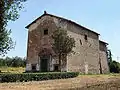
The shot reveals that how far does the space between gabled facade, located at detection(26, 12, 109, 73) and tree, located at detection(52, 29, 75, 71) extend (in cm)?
191

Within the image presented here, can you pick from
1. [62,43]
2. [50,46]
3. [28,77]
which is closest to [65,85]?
[28,77]

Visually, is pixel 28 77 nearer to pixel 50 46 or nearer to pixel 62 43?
pixel 62 43

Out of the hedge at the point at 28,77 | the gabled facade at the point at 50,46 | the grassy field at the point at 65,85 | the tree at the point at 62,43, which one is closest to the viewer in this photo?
the grassy field at the point at 65,85

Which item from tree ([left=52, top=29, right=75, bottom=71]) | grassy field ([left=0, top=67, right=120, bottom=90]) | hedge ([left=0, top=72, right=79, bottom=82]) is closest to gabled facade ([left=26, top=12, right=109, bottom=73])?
tree ([left=52, top=29, right=75, bottom=71])

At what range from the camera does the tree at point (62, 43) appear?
34.0 metres

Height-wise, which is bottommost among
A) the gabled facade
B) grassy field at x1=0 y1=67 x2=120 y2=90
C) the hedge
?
grassy field at x1=0 y1=67 x2=120 y2=90

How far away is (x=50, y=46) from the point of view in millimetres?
37281

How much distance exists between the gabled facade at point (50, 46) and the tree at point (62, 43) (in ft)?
6.28

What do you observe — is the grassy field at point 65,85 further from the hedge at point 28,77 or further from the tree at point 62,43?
the tree at point 62,43

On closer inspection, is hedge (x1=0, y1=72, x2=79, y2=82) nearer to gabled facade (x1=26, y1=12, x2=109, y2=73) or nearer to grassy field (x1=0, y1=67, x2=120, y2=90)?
grassy field (x1=0, y1=67, x2=120, y2=90)

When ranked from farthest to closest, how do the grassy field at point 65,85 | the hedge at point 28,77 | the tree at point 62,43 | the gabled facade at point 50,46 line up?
the gabled facade at point 50,46 → the tree at point 62,43 → the hedge at point 28,77 → the grassy field at point 65,85

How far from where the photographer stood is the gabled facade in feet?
122

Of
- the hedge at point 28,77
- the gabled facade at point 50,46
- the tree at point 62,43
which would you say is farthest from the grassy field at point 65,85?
the gabled facade at point 50,46

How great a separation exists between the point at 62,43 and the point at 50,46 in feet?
12.6
